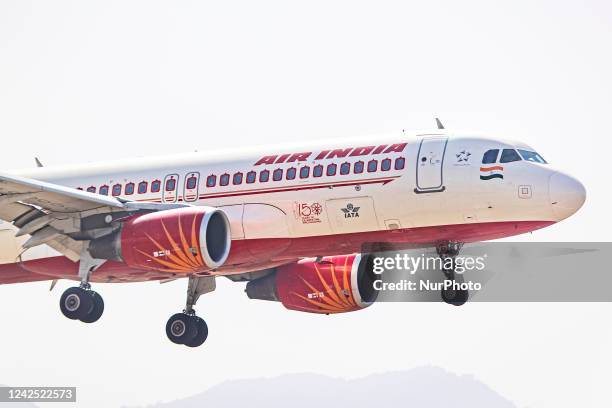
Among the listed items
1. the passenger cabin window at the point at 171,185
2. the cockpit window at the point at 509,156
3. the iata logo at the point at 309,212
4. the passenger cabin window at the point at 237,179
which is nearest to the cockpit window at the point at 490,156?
the cockpit window at the point at 509,156

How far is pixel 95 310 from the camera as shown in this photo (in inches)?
1649

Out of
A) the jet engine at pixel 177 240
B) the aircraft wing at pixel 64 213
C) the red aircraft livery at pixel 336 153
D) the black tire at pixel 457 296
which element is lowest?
the black tire at pixel 457 296

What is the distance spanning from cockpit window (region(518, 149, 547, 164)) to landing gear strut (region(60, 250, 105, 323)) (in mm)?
13456

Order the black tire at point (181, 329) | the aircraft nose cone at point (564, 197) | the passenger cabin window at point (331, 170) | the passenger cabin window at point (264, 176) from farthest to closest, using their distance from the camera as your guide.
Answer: the black tire at point (181, 329), the passenger cabin window at point (264, 176), the passenger cabin window at point (331, 170), the aircraft nose cone at point (564, 197)

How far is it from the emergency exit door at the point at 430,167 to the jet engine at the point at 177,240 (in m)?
6.04

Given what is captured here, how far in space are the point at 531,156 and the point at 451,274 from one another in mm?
4354

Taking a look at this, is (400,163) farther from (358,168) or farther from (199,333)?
(199,333)

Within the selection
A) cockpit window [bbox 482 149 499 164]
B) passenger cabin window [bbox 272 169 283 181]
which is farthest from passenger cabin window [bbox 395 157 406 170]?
passenger cabin window [bbox 272 169 283 181]

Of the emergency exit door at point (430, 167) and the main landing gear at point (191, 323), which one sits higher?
the emergency exit door at point (430, 167)

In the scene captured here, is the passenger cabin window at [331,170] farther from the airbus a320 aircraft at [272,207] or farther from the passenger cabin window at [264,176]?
the passenger cabin window at [264,176]

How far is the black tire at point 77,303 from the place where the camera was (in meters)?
41.5

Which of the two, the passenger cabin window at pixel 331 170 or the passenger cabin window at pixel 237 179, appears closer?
the passenger cabin window at pixel 331 170

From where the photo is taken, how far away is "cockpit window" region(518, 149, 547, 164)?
38188 millimetres

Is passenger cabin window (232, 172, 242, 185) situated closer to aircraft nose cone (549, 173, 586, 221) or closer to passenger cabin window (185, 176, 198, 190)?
passenger cabin window (185, 176, 198, 190)
